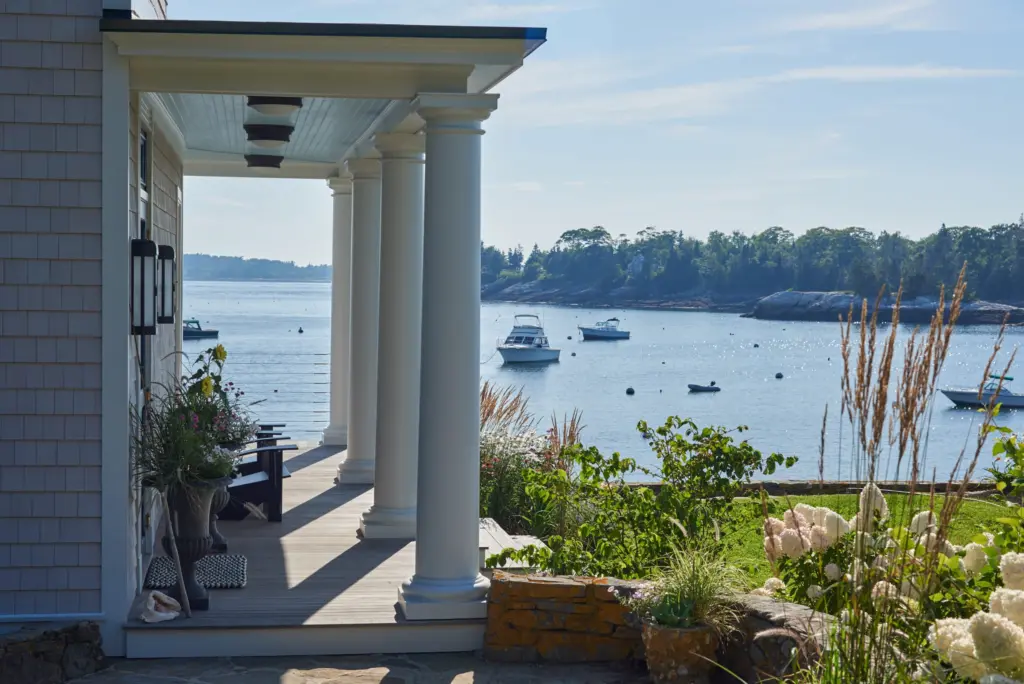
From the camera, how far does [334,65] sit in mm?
6027

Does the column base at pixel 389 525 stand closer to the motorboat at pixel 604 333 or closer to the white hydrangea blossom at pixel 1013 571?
the white hydrangea blossom at pixel 1013 571

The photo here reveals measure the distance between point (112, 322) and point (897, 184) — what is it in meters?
74.2

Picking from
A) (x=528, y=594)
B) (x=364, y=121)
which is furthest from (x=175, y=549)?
(x=364, y=121)

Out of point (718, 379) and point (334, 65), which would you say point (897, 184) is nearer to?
point (718, 379)

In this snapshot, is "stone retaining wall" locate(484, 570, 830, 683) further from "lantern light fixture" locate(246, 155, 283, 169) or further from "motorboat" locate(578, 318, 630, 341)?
"motorboat" locate(578, 318, 630, 341)

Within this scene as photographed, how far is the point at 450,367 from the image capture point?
241 inches

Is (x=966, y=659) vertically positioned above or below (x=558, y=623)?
above

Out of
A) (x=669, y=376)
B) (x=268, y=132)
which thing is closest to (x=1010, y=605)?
(x=268, y=132)

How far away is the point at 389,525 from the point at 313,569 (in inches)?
36.0

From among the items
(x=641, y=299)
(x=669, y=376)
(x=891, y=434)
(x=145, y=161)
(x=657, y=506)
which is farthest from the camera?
(x=641, y=299)

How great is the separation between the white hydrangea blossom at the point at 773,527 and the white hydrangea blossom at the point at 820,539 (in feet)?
0.94

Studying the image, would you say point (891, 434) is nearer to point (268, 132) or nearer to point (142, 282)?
point (142, 282)

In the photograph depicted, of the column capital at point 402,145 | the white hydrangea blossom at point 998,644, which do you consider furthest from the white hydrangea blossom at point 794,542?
the column capital at point 402,145

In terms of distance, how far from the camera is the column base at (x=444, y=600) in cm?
612
